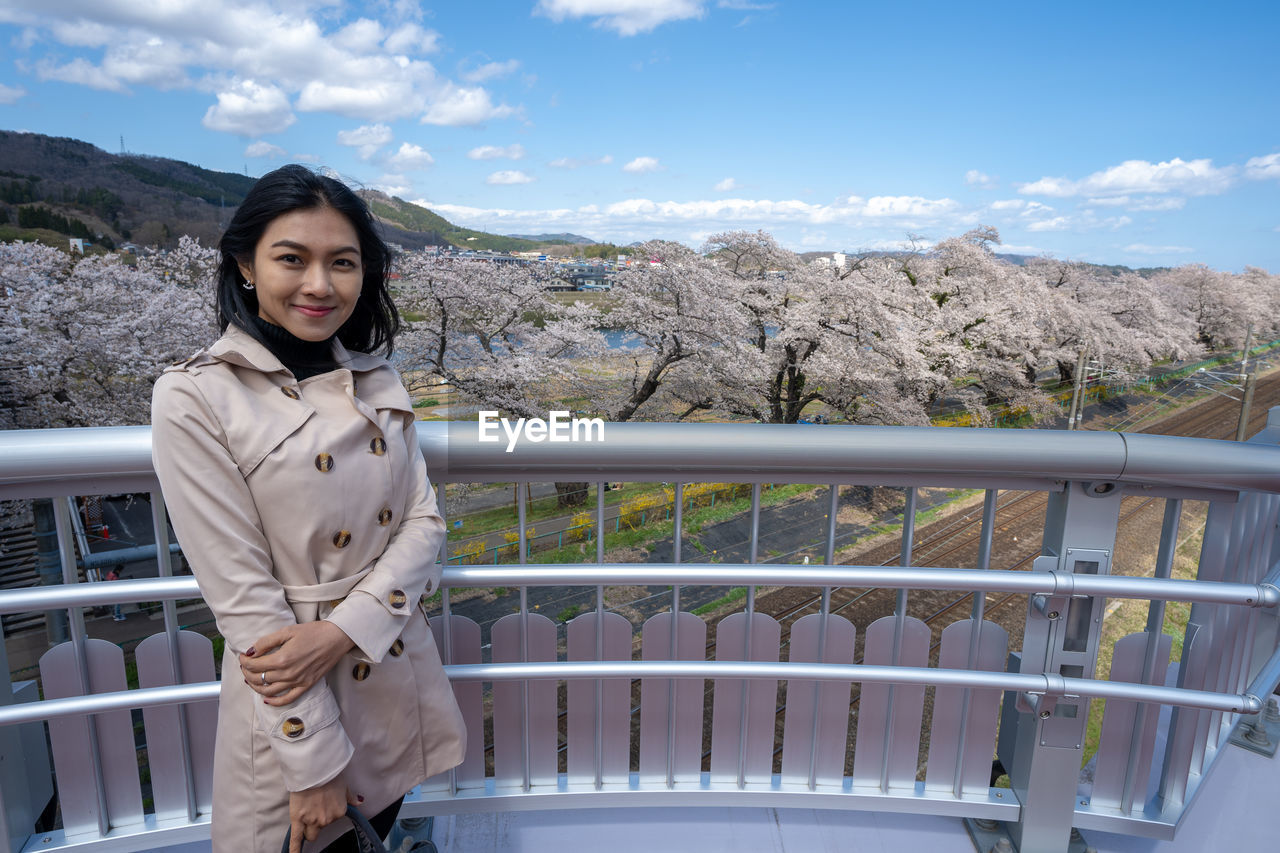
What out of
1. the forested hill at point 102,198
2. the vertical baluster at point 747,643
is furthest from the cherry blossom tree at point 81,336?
the vertical baluster at point 747,643

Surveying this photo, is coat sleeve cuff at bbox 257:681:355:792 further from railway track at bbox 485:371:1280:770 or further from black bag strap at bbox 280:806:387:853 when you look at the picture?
railway track at bbox 485:371:1280:770

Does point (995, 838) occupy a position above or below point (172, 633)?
below

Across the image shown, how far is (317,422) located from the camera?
98cm

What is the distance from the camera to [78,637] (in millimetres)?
1324

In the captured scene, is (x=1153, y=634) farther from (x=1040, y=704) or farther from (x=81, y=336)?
(x=81, y=336)

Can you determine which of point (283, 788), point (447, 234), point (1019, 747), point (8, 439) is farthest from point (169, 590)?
point (447, 234)

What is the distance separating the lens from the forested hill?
13.2 metres

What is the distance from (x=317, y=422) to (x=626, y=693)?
939mm

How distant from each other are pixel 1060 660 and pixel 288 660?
1456mm

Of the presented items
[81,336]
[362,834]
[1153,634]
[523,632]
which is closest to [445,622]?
[523,632]

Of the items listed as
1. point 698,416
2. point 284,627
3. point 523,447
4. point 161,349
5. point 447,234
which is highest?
point 447,234

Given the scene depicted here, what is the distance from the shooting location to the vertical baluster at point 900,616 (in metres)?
1.38

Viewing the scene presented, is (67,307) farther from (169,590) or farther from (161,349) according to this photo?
(169,590)

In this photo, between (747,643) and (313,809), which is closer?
(313,809)
